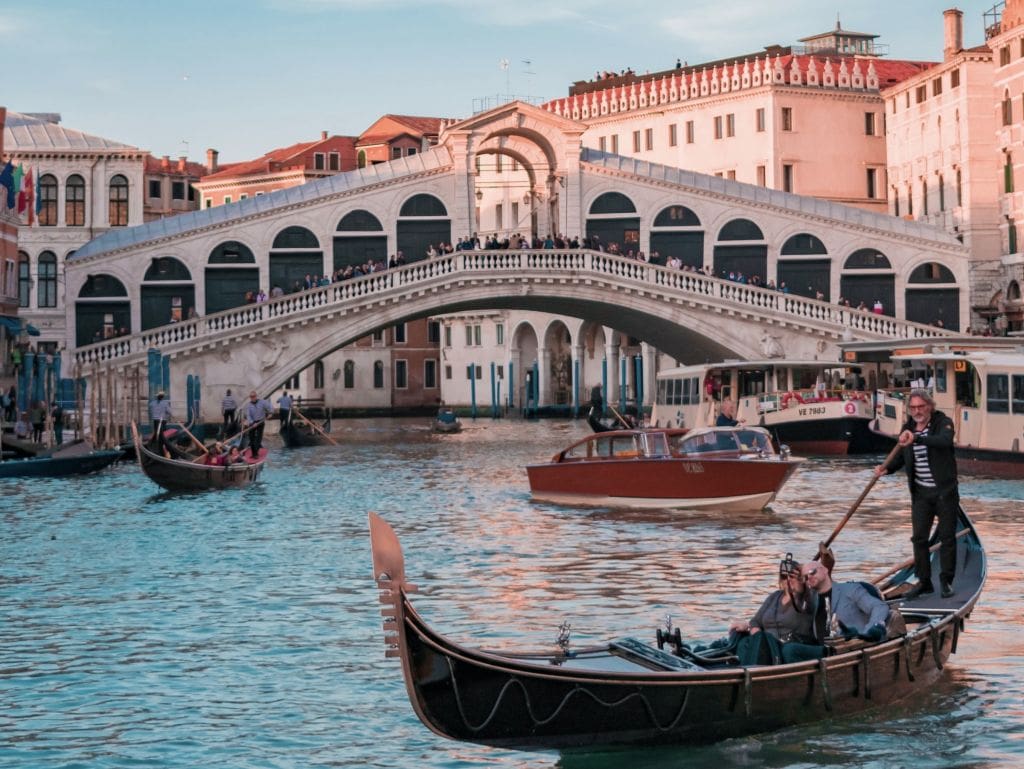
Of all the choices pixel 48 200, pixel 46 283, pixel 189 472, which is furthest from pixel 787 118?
pixel 189 472

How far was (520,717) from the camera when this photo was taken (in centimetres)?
834

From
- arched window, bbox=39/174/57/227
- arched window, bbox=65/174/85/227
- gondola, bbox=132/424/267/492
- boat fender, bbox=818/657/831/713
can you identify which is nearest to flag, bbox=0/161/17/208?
gondola, bbox=132/424/267/492

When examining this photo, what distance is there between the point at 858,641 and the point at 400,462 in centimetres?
2378

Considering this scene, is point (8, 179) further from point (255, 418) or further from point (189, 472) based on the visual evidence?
point (189, 472)

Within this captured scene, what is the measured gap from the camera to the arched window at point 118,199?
53.4 meters

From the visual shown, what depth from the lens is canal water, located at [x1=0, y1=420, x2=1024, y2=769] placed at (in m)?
9.34

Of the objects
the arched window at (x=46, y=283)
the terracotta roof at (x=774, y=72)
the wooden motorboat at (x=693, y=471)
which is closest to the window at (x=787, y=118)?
the terracotta roof at (x=774, y=72)

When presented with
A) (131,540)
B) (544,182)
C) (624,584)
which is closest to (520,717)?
(624,584)

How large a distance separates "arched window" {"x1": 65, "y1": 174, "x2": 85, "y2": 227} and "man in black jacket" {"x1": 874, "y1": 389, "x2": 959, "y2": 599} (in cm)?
4473

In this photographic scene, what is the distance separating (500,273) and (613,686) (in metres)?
Result: 32.0

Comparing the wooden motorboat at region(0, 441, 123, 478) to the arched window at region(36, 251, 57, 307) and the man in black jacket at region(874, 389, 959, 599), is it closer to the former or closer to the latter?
the man in black jacket at region(874, 389, 959, 599)

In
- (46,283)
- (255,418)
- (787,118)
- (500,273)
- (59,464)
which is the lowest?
(59,464)

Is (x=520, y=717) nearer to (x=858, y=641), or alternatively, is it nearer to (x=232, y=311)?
Result: (x=858, y=641)

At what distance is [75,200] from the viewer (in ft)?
175
